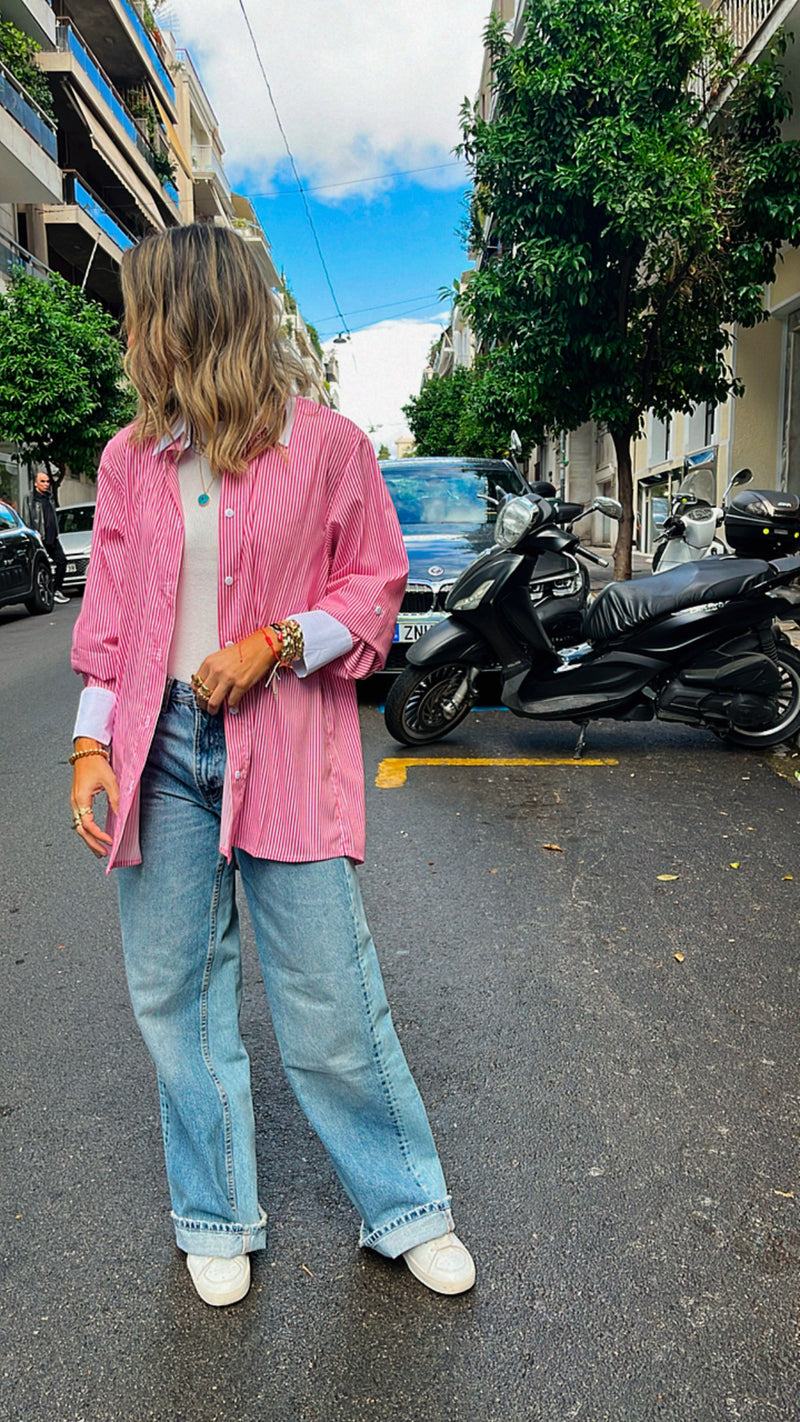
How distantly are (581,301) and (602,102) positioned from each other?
6.61 ft

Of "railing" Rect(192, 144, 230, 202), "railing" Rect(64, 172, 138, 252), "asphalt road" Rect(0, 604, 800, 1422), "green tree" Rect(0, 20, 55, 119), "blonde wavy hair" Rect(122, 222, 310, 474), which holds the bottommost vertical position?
"asphalt road" Rect(0, 604, 800, 1422)

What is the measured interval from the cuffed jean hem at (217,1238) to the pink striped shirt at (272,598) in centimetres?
71

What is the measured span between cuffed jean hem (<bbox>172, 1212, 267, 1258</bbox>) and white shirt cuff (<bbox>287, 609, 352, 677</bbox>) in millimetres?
1020

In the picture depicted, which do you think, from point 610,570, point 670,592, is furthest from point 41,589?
point 670,592

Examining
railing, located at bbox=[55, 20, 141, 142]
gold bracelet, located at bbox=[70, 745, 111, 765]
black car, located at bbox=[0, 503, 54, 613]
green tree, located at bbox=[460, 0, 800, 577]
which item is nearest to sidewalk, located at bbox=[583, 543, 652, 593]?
green tree, located at bbox=[460, 0, 800, 577]

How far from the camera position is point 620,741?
639 centimetres

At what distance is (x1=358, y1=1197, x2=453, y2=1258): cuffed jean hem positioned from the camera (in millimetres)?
1958

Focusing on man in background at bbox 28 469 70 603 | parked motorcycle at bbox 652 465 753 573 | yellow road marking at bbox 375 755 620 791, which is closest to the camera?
yellow road marking at bbox 375 755 620 791

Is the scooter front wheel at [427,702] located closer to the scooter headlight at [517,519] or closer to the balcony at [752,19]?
the scooter headlight at [517,519]

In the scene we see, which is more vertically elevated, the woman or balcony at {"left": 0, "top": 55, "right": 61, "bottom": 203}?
balcony at {"left": 0, "top": 55, "right": 61, "bottom": 203}

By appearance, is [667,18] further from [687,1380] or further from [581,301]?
[687,1380]

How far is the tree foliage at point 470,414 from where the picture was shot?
45.6ft

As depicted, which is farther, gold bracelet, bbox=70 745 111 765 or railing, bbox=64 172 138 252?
railing, bbox=64 172 138 252

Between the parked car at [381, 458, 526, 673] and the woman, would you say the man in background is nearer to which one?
the parked car at [381, 458, 526, 673]
